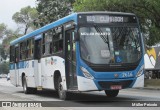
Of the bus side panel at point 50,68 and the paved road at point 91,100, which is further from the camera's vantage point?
the bus side panel at point 50,68

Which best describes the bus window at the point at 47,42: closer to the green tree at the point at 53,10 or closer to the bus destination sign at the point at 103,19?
the bus destination sign at the point at 103,19

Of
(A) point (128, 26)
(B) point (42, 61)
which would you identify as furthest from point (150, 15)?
(A) point (128, 26)

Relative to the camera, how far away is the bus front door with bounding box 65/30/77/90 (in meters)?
15.6

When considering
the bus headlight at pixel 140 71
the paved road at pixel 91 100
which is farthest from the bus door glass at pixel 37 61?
the bus headlight at pixel 140 71

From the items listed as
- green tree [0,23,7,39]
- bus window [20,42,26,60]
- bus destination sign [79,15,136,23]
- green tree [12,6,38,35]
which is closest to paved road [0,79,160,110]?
bus window [20,42,26,60]

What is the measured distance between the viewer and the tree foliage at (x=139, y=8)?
27219 millimetres

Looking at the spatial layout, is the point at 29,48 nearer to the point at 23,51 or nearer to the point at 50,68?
the point at 23,51

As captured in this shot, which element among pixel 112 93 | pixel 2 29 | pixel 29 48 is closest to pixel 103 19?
pixel 112 93

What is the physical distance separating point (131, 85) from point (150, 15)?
15511 millimetres

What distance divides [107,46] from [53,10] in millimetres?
35385

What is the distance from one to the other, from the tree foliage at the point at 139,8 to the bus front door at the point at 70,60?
11009mm

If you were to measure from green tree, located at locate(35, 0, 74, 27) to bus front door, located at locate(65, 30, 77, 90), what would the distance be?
32453 millimetres

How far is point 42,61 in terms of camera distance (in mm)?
19797

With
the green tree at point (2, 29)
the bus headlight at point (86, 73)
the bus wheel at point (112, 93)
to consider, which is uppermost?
the green tree at point (2, 29)
